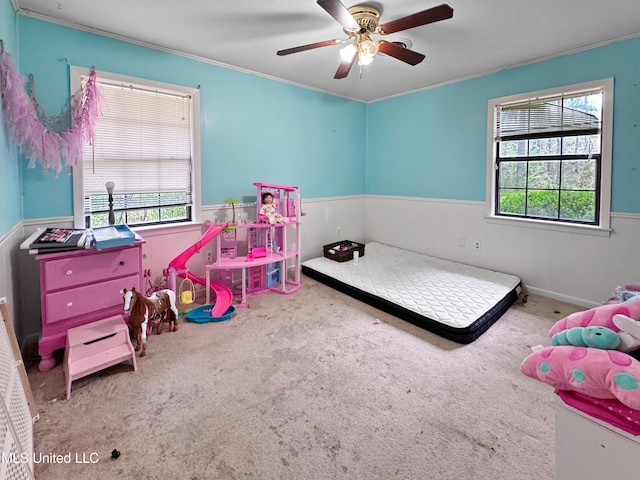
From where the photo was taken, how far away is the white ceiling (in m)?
2.33

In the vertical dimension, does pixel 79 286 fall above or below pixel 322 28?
below

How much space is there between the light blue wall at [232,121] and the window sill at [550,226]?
2.13m

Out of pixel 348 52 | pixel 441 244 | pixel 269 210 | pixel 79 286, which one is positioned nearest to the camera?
pixel 79 286

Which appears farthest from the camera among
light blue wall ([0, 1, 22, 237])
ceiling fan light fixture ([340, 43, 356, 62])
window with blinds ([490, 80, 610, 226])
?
window with blinds ([490, 80, 610, 226])

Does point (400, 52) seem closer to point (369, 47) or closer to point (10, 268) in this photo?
point (369, 47)

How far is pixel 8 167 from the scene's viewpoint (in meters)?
2.14

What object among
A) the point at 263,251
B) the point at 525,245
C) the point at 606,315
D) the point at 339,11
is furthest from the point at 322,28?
the point at 525,245

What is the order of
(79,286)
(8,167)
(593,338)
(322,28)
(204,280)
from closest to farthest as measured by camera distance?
(593,338)
(8,167)
(79,286)
(322,28)
(204,280)

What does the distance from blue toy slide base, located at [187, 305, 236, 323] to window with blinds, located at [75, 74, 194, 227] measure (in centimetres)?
96

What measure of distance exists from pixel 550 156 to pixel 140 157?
4.06 meters

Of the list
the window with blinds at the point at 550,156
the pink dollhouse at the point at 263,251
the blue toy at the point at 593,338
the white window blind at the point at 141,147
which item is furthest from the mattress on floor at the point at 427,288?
the white window blind at the point at 141,147

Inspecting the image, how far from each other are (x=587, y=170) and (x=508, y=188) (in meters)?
0.73

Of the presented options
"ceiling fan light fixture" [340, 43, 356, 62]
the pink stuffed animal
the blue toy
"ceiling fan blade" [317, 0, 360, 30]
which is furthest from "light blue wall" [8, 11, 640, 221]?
the blue toy

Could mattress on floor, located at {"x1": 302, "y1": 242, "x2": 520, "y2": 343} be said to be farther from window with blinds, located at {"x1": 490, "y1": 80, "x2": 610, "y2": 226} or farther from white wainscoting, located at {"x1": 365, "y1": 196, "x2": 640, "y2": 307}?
window with blinds, located at {"x1": 490, "y1": 80, "x2": 610, "y2": 226}
